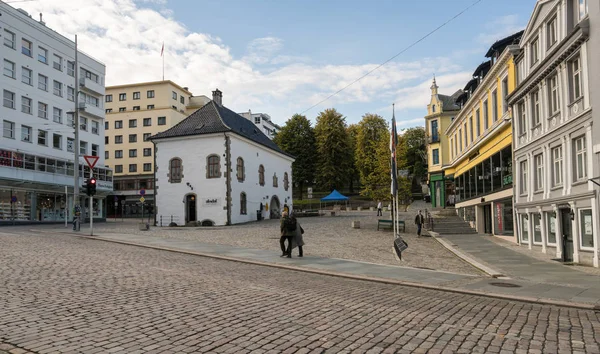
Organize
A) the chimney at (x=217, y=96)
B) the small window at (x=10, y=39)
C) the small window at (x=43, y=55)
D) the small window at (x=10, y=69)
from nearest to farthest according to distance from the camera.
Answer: the small window at (x=10, y=69)
the small window at (x=10, y=39)
the small window at (x=43, y=55)
the chimney at (x=217, y=96)

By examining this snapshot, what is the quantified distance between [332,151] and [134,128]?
106ft

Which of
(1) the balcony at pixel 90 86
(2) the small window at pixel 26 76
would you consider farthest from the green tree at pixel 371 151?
(2) the small window at pixel 26 76

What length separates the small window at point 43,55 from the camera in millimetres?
46781

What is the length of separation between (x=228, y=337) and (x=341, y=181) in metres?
69.3

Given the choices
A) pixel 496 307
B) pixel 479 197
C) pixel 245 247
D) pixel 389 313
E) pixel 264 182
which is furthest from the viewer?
pixel 264 182

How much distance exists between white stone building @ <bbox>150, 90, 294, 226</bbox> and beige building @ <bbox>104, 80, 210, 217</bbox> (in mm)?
32836

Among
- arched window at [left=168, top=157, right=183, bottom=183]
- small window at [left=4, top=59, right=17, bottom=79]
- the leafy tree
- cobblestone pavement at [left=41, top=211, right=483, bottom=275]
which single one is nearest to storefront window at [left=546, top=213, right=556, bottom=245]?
cobblestone pavement at [left=41, top=211, right=483, bottom=275]

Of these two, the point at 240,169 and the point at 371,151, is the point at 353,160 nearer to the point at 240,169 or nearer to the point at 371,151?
the point at 371,151

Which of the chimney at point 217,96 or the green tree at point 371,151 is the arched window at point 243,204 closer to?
the chimney at point 217,96

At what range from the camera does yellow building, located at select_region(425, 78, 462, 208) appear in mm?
49344

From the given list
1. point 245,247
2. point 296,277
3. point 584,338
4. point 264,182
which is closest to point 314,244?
point 245,247

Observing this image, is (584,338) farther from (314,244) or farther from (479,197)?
(479,197)

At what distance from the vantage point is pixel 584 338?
6.67 metres

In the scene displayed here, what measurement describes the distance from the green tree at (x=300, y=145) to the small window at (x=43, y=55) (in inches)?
1503
